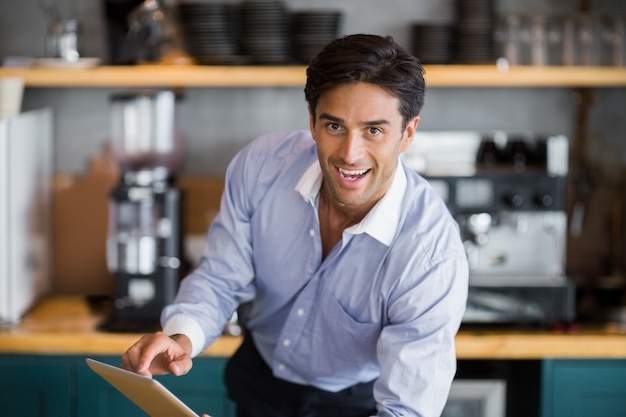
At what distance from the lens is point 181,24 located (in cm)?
356

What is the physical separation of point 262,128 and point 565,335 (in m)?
1.32

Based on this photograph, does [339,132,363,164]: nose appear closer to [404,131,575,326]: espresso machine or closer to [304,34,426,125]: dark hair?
[304,34,426,125]: dark hair

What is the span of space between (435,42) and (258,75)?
62cm

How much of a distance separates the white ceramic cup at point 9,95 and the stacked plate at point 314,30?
94cm

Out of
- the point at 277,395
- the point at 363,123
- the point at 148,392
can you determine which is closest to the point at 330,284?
the point at 277,395

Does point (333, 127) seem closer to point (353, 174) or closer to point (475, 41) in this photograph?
point (353, 174)

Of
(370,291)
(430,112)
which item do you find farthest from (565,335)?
(370,291)

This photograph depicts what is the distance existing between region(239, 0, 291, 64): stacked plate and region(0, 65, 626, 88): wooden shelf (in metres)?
0.07

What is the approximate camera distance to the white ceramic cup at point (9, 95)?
316 centimetres

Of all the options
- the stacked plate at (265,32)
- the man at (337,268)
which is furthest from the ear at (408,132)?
the stacked plate at (265,32)

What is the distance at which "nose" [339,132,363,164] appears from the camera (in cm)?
189

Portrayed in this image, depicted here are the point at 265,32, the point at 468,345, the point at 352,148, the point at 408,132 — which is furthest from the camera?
the point at 265,32

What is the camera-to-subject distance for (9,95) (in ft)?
10.4

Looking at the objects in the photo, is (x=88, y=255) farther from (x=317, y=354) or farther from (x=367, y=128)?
(x=367, y=128)
